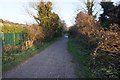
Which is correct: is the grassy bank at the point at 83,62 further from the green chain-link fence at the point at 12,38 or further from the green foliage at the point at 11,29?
the green foliage at the point at 11,29

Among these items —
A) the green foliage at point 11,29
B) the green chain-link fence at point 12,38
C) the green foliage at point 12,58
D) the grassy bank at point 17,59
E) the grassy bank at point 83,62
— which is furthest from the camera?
the green foliage at point 11,29

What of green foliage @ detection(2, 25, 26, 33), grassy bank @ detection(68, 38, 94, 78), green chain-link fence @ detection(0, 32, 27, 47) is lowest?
grassy bank @ detection(68, 38, 94, 78)

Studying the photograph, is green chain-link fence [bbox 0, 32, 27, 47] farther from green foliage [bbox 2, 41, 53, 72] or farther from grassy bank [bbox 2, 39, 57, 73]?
green foliage [bbox 2, 41, 53, 72]

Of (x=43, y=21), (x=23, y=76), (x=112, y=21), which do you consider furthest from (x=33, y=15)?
(x=23, y=76)

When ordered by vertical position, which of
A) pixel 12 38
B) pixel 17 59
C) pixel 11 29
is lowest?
pixel 17 59

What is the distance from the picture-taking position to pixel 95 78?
10508mm

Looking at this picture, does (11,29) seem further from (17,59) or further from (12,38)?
(17,59)

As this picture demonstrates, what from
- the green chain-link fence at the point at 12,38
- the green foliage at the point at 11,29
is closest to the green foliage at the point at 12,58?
the green chain-link fence at the point at 12,38

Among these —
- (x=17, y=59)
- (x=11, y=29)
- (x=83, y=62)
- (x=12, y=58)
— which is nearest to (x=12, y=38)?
(x=11, y=29)

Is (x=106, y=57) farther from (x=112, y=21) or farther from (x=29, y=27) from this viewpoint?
(x=29, y=27)

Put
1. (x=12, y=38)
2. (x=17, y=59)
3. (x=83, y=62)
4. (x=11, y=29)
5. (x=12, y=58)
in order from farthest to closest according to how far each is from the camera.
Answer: (x=11, y=29) → (x=12, y=38) → (x=12, y=58) → (x=17, y=59) → (x=83, y=62)

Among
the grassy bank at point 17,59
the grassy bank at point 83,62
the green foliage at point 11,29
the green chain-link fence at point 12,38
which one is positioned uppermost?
Result: the green foliage at point 11,29

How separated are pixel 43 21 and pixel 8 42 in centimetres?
1967

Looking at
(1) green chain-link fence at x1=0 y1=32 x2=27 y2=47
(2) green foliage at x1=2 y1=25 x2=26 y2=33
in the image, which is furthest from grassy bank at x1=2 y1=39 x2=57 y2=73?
(2) green foliage at x1=2 y1=25 x2=26 y2=33
